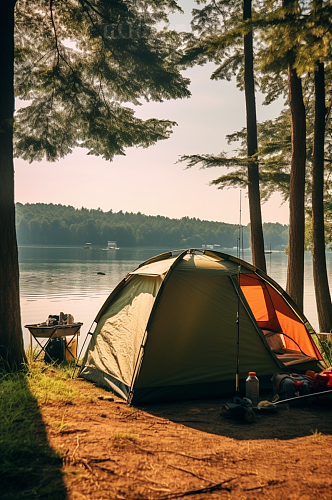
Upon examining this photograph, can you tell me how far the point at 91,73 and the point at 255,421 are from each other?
6.62m

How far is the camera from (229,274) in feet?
18.0

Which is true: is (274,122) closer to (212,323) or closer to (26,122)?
(26,122)

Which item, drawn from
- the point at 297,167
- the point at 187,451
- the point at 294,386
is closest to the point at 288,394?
the point at 294,386

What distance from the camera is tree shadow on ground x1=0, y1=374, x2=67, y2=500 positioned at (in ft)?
A: 8.53

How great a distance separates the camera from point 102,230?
8994 cm

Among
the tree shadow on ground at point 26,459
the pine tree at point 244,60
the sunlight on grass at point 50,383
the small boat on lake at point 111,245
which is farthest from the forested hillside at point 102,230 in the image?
the tree shadow on ground at point 26,459

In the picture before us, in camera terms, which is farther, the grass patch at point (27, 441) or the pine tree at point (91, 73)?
the pine tree at point (91, 73)

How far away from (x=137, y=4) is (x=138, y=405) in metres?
6.65

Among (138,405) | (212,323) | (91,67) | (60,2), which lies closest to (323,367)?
(212,323)

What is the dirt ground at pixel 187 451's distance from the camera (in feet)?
8.86

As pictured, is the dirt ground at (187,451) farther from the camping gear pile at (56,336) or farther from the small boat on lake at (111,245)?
the small boat on lake at (111,245)

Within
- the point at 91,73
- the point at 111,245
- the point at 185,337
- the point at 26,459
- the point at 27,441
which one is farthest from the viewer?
the point at 111,245

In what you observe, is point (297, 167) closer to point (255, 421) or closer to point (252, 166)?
point (252, 166)

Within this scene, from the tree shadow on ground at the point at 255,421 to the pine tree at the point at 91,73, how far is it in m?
5.31
